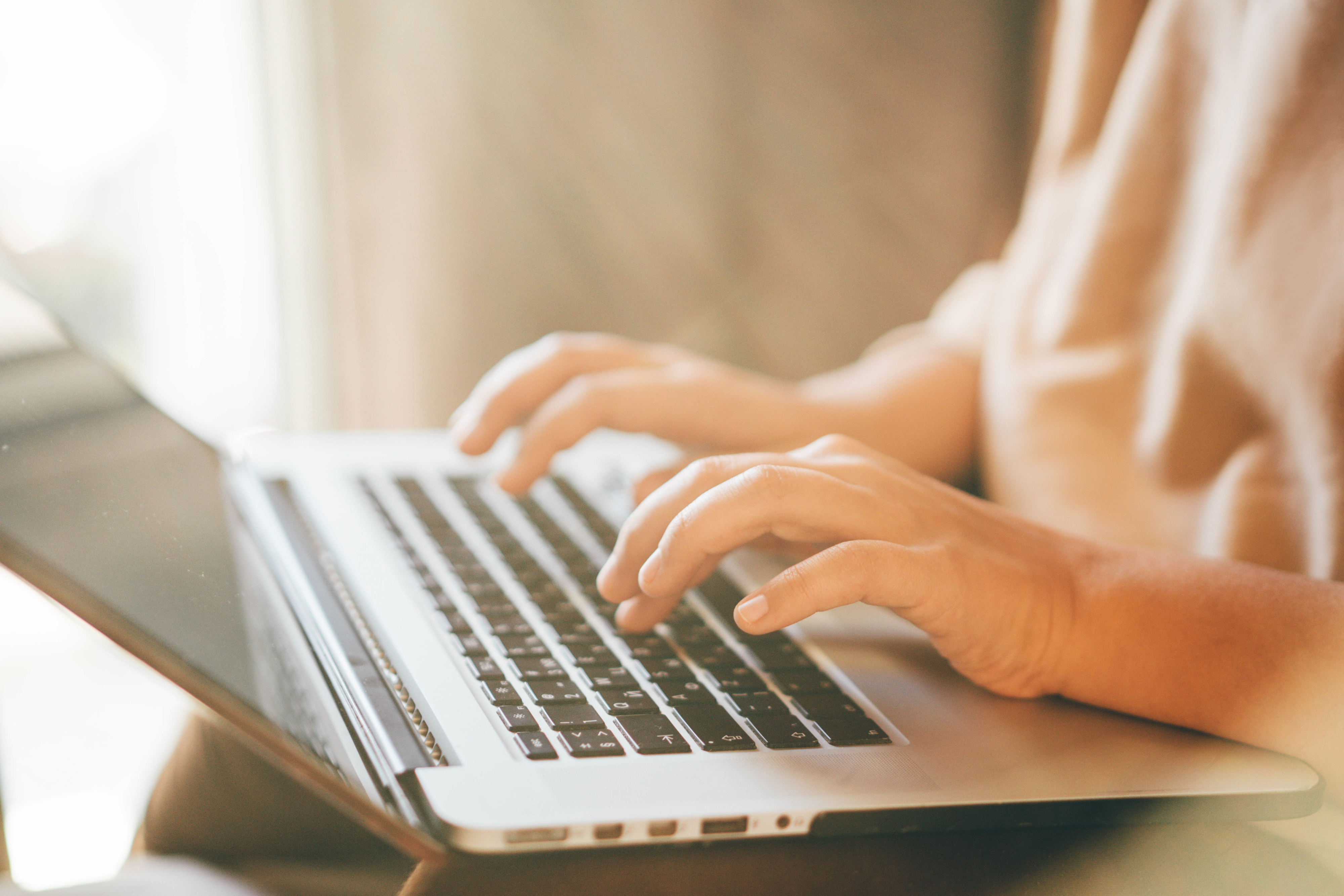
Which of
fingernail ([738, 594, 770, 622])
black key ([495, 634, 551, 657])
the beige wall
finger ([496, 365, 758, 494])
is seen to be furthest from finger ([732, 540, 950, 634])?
the beige wall

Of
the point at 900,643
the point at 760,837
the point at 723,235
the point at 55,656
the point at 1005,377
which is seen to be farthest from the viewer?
the point at 55,656

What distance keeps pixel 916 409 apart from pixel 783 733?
1.39ft

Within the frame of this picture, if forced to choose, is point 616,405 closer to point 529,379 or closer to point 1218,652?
point 529,379

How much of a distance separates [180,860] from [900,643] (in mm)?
404

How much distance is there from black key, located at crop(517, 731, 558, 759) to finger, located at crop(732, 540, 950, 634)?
0.28ft

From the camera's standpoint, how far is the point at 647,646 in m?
0.43

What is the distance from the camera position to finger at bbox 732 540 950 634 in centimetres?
36

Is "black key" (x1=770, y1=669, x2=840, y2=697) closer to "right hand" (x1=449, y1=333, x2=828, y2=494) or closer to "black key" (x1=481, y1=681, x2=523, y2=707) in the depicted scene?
"black key" (x1=481, y1=681, x2=523, y2=707)

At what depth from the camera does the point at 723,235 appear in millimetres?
1453

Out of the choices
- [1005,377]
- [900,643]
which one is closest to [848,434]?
[1005,377]

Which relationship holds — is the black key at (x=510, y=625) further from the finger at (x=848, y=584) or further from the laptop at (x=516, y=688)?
the finger at (x=848, y=584)

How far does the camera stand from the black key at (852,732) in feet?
1.19

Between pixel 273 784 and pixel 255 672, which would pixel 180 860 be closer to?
pixel 273 784

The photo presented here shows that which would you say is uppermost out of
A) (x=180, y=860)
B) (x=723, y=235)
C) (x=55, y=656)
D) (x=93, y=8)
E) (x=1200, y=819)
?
(x=93, y=8)
